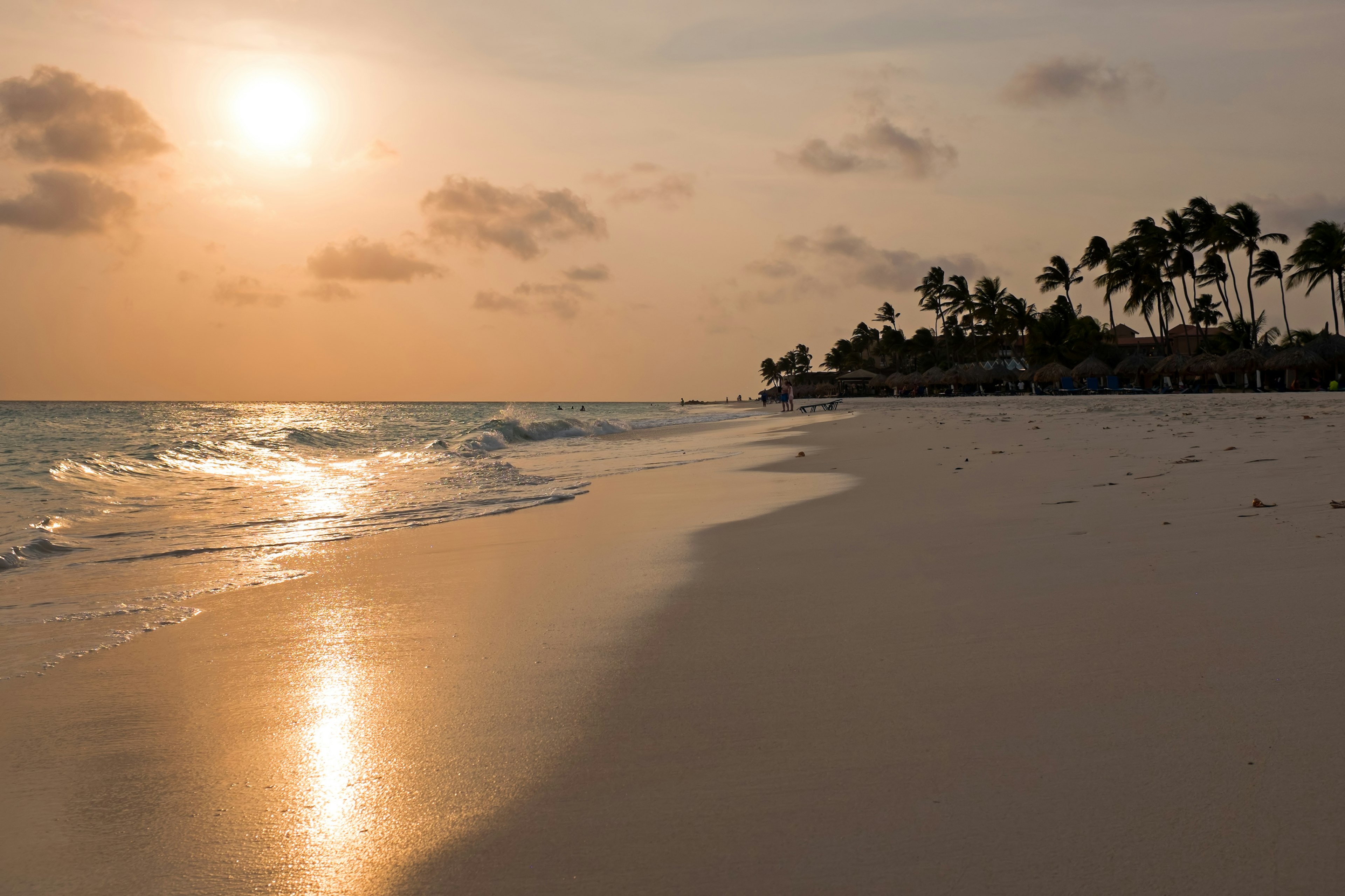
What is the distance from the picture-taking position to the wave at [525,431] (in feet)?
80.7

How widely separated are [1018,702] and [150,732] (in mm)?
3019

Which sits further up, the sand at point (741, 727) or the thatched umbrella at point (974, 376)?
the thatched umbrella at point (974, 376)

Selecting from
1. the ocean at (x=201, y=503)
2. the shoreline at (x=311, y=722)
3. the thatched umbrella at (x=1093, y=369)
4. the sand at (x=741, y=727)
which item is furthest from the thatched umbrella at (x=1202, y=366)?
the shoreline at (x=311, y=722)

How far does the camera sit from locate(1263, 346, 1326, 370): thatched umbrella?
40.5 meters

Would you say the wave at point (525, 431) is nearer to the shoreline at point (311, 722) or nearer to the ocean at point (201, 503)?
the ocean at point (201, 503)

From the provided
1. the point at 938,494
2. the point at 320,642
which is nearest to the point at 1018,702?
the point at 320,642

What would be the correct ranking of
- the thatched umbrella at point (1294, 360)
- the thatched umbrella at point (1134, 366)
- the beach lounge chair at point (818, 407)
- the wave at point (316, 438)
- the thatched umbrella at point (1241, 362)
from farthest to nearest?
the thatched umbrella at point (1134, 366) < the beach lounge chair at point (818, 407) < the thatched umbrella at point (1241, 362) < the thatched umbrella at point (1294, 360) < the wave at point (316, 438)

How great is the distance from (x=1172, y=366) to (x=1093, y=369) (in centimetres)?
581

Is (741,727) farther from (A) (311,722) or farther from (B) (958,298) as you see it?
(B) (958,298)

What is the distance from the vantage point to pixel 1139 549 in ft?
16.0

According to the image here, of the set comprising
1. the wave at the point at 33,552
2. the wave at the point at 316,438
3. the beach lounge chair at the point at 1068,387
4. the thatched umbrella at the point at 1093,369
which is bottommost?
the beach lounge chair at the point at 1068,387

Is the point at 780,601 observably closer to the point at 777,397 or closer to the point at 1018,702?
the point at 1018,702

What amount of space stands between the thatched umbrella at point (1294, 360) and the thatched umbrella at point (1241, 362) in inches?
30.2

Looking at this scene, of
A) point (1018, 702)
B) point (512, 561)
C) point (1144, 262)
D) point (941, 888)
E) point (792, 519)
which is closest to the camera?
point (941, 888)
